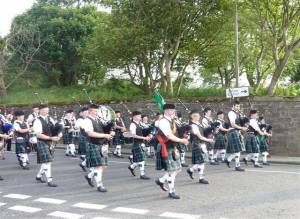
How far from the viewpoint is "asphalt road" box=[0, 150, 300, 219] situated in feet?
22.5

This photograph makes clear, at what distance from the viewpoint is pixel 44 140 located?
379 inches

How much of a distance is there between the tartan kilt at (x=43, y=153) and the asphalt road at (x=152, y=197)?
0.58 metres

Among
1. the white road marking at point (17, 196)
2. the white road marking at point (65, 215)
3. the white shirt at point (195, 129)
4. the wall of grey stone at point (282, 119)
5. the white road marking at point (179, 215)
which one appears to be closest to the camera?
the white road marking at point (179, 215)

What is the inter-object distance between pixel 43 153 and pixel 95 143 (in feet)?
4.64

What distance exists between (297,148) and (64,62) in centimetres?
1640

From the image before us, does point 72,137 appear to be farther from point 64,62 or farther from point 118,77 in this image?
point 64,62

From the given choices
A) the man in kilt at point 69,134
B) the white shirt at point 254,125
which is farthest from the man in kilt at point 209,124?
A: the man in kilt at point 69,134

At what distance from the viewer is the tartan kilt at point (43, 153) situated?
31.0 ft

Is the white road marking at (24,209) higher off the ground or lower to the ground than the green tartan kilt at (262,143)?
lower

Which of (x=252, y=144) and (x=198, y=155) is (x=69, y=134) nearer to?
(x=252, y=144)

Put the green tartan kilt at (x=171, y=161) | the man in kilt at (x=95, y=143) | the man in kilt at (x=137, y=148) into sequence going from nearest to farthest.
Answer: the green tartan kilt at (x=171, y=161), the man in kilt at (x=95, y=143), the man in kilt at (x=137, y=148)

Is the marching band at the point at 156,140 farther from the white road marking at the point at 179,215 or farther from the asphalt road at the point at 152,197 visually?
the white road marking at the point at 179,215

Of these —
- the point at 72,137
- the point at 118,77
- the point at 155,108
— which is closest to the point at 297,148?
the point at 155,108

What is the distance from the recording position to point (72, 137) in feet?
52.0
